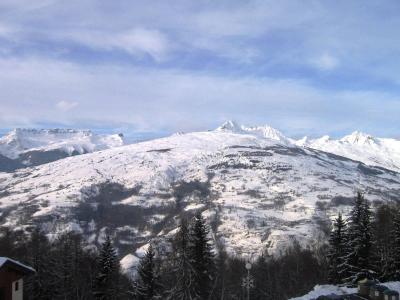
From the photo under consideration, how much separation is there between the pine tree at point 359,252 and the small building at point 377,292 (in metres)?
11.3

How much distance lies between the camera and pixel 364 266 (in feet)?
→ 230

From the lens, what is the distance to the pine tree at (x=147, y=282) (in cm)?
6794

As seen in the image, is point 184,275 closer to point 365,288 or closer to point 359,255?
point 365,288

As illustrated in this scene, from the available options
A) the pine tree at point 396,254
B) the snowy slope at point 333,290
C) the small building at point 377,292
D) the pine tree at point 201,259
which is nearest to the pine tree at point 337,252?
the snowy slope at point 333,290

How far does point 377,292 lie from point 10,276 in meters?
35.9

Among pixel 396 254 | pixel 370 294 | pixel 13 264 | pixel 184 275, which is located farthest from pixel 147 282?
pixel 396 254

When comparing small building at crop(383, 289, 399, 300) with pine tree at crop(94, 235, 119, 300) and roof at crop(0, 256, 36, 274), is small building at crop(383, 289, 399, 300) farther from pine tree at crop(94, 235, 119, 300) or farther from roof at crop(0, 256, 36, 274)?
roof at crop(0, 256, 36, 274)

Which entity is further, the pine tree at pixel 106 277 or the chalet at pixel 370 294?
the pine tree at pixel 106 277

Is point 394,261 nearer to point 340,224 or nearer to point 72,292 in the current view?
point 340,224

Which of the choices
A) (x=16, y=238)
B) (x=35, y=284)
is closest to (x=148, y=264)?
(x=35, y=284)

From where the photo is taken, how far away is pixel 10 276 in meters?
43.7

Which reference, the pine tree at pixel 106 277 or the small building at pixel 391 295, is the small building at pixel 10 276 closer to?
the pine tree at pixel 106 277

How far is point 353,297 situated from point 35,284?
39.0 metres

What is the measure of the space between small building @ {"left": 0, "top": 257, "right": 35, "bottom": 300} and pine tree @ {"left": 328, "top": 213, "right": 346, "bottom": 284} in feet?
139
